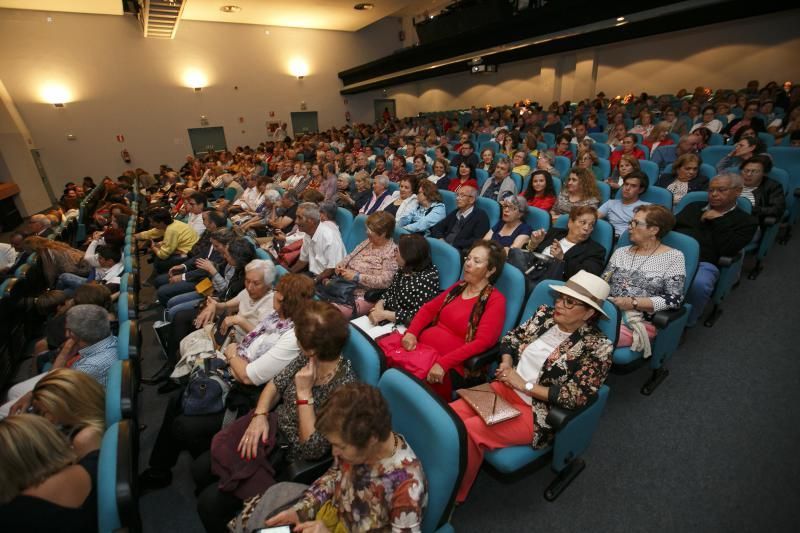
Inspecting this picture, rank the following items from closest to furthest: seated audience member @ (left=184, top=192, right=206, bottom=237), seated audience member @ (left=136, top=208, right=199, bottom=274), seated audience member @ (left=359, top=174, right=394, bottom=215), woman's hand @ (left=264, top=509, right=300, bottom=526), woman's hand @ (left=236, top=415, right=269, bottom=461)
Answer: woman's hand @ (left=264, top=509, right=300, bottom=526)
woman's hand @ (left=236, top=415, right=269, bottom=461)
seated audience member @ (left=136, top=208, right=199, bottom=274)
seated audience member @ (left=184, top=192, right=206, bottom=237)
seated audience member @ (left=359, top=174, right=394, bottom=215)

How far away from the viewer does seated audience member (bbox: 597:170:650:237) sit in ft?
10.5

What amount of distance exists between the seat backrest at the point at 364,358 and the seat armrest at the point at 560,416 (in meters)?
0.73

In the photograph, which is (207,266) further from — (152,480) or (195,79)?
(195,79)

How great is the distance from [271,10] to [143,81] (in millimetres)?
4792

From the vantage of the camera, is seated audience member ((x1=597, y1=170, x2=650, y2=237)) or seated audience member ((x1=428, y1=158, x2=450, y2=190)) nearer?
seated audience member ((x1=597, y1=170, x2=650, y2=237))

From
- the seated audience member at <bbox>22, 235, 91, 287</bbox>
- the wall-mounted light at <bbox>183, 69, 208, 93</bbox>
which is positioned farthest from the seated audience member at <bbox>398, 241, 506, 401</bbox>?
the wall-mounted light at <bbox>183, 69, 208, 93</bbox>

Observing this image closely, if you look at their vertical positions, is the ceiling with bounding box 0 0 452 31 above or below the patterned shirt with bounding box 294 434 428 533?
above

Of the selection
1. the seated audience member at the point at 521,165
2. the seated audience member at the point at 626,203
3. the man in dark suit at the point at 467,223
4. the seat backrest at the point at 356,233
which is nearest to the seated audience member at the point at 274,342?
the seat backrest at the point at 356,233

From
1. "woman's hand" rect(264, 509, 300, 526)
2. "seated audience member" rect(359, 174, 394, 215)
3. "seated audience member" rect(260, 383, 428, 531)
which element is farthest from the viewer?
"seated audience member" rect(359, 174, 394, 215)

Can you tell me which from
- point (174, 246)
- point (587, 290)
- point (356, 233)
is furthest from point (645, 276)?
point (174, 246)

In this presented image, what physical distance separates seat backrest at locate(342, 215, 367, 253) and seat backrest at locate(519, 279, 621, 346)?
1931mm

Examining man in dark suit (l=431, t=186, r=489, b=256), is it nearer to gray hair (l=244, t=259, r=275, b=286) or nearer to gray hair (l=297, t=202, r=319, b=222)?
gray hair (l=297, t=202, r=319, b=222)

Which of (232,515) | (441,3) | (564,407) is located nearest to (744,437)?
(564,407)

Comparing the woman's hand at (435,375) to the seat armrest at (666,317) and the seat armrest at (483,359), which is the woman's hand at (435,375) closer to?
the seat armrest at (483,359)
